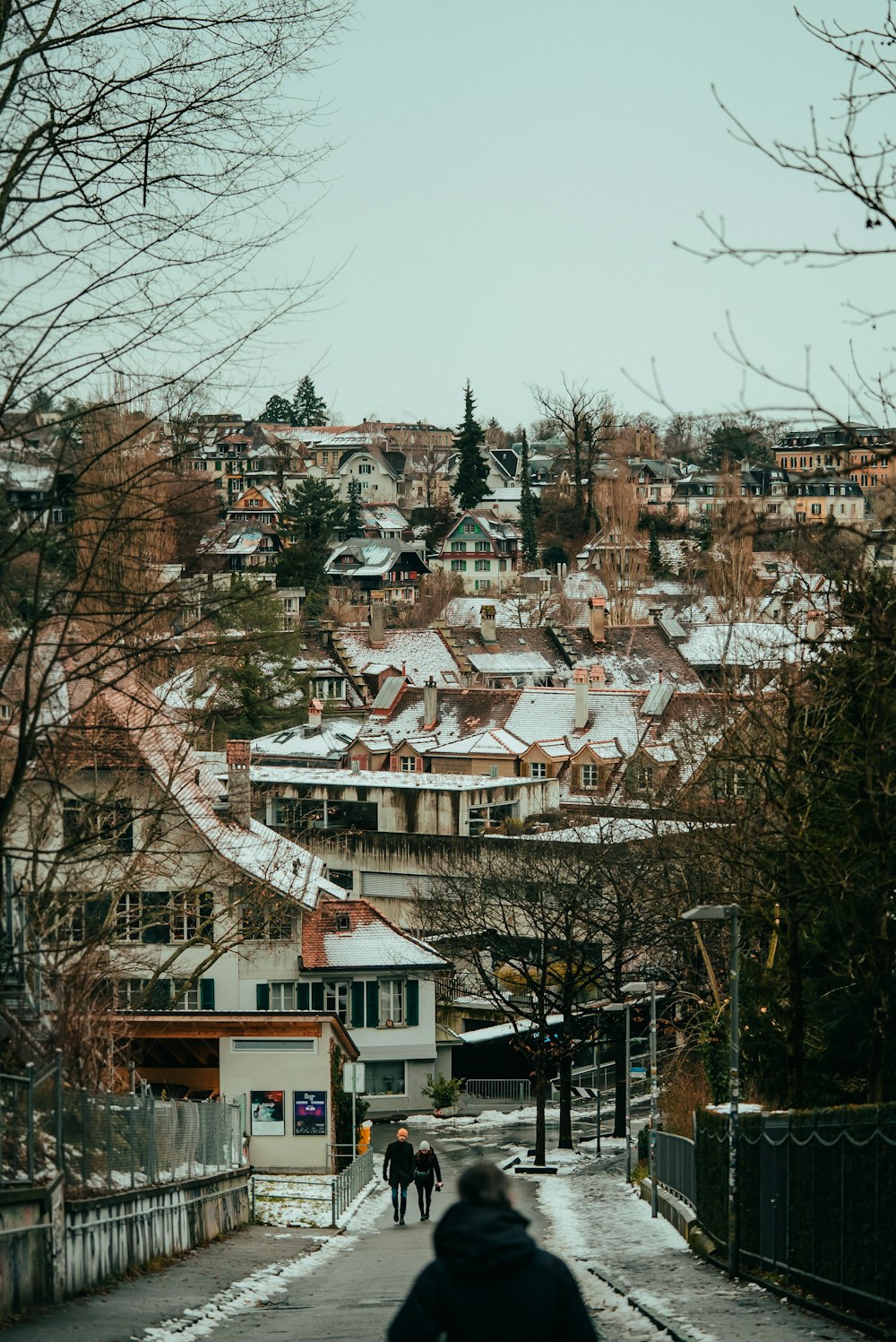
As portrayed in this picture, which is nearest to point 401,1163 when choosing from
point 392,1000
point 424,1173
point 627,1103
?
point 424,1173

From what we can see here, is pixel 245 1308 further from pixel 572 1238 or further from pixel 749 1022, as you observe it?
pixel 749 1022

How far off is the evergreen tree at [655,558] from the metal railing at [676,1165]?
4747 inches

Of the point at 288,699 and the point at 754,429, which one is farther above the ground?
the point at 288,699

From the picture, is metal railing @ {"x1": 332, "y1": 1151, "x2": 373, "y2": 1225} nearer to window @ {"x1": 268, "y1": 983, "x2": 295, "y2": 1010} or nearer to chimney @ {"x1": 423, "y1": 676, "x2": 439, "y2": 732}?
window @ {"x1": 268, "y1": 983, "x2": 295, "y2": 1010}

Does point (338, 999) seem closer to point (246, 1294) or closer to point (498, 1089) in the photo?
point (498, 1089)

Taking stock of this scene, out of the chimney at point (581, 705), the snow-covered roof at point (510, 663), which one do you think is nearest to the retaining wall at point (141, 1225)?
the chimney at point (581, 705)

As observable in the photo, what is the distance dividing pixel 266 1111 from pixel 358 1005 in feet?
63.6

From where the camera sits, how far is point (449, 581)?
504 feet

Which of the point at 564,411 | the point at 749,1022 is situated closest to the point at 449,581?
the point at 564,411

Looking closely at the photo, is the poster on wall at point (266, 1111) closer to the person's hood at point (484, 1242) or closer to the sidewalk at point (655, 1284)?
the sidewalk at point (655, 1284)

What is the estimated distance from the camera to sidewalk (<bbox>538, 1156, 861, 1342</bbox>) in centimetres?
1311

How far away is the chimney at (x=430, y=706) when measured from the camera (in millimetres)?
89562

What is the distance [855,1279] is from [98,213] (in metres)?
9.49

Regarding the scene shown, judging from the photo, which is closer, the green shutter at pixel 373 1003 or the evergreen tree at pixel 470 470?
the green shutter at pixel 373 1003
